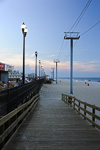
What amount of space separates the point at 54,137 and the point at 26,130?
106cm

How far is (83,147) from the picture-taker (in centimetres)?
307

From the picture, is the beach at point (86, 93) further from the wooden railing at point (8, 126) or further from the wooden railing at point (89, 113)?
the wooden railing at point (8, 126)

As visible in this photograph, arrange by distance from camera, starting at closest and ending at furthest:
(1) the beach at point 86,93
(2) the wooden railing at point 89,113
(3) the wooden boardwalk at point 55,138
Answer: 1. (3) the wooden boardwalk at point 55,138
2. (2) the wooden railing at point 89,113
3. (1) the beach at point 86,93

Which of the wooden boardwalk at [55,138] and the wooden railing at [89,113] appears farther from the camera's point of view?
the wooden railing at [89,113]

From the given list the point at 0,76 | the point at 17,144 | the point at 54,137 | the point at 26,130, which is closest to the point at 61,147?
the point at 54,137

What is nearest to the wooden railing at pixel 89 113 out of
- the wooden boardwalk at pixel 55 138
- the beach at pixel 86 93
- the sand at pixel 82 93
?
the wooden boardwalk at pixel 55 138

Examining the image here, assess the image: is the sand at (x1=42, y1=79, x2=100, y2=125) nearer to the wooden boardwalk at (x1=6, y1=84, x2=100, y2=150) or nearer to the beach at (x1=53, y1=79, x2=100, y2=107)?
the beach at (x1=53, y1=79, x2=100, y2=107)

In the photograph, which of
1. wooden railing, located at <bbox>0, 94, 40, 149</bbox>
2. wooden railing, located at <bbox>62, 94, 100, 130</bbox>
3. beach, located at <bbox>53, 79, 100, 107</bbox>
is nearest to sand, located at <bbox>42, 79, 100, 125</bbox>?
beach, located at <bbox>53, 79, 100, 107</bbox>

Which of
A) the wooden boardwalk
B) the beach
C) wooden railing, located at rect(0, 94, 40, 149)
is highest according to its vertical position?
wooden railing, located at rect(0, 94, 40, 149)

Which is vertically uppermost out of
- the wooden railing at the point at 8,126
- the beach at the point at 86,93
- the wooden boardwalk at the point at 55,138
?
the wooden railing at the point at 8,126

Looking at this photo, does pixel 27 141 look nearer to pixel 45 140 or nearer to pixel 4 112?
pixel 45 140

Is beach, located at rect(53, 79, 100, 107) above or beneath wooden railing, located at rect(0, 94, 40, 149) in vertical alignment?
beneath

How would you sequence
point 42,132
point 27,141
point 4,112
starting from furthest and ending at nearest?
point 42,132, point 4,112, point 27,141

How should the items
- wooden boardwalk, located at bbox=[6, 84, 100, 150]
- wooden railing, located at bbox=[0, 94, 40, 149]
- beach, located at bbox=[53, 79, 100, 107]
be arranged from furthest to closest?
beach, located at bbox=[53, 79, 100, 107]
wooden boardwalk, located at bbox=[6, 84, 100, 150]
wooden railing, located at bbox=[0, 94, 40, 149]
